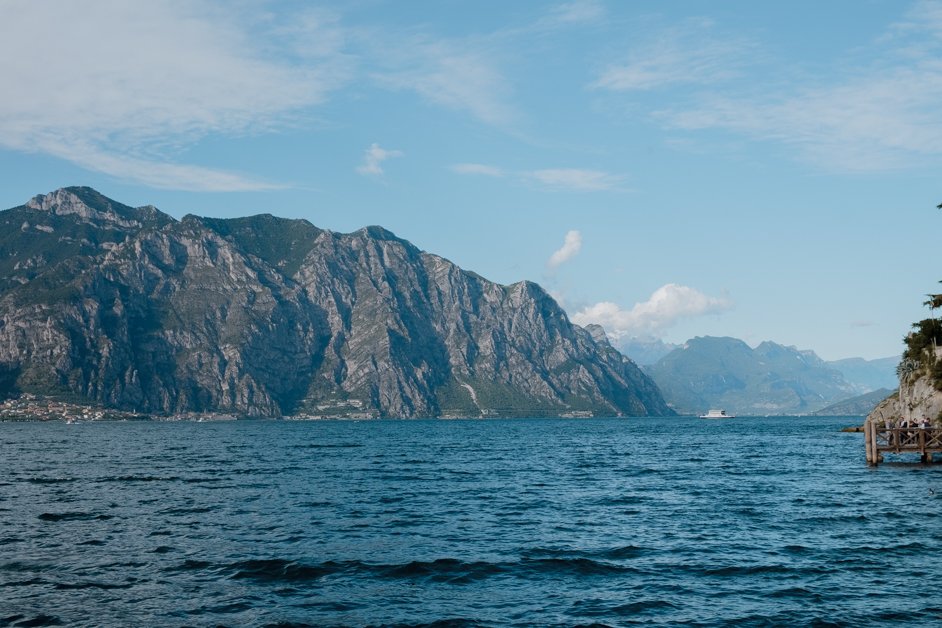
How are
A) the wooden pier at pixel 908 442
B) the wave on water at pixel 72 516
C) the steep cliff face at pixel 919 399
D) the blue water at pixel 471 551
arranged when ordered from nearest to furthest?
the blue water at pixel 471 551
the wave on water at pixel 72 516
the wooden pier at pixel 908 442
the steep cliff face at pixel 919 399

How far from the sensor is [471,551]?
38.2 meters

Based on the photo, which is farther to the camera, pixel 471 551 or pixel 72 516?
pixel 72 516

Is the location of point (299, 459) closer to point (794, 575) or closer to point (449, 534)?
point (449, 534)

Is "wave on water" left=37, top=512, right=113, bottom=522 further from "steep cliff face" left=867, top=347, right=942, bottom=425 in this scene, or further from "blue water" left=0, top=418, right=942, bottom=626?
"steep cliff face" left=867, top=347, right=942, bottom=425

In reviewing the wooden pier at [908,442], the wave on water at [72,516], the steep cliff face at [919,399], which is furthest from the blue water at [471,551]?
the steep cliff face at [919,399]

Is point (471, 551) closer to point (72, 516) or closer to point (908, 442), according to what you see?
point (72, 516)

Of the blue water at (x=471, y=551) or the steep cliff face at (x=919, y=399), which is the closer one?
the blue water at (x=471, y=551)

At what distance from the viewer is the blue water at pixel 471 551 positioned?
91.2 ft

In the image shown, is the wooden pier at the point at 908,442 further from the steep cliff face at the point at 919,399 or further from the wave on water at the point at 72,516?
the wave on water at the point at 72,516

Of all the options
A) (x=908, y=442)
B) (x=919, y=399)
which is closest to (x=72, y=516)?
(x=908, y=442)

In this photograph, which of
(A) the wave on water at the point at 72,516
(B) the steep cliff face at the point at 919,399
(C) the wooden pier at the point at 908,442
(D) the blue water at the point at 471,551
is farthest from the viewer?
(B) the steep cliff face at the point at 919,399

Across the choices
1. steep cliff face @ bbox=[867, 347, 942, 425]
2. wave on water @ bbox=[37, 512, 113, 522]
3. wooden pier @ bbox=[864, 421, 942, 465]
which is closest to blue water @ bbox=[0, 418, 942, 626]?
wave on water @ bbox=[37, 512, 113, 522]

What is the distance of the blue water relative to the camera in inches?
1095

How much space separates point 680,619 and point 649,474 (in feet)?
184
